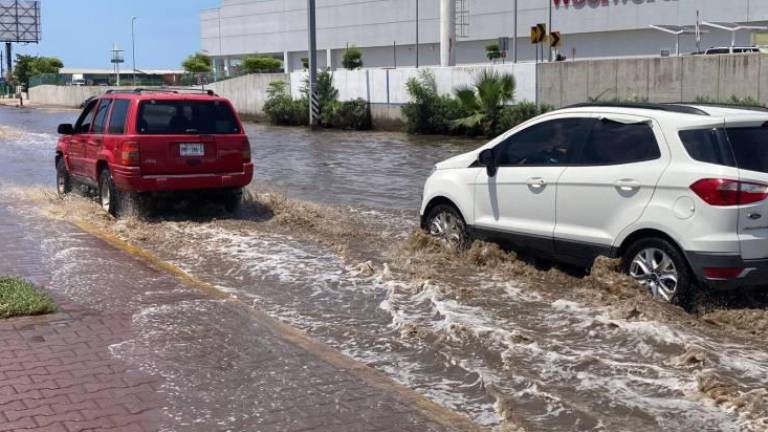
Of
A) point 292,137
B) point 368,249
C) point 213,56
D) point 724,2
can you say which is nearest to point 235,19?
point 213,56

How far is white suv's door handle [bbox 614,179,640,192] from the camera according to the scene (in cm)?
726

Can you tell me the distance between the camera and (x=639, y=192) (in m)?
7.23

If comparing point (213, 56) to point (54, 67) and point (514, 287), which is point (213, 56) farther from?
point (514, 287)

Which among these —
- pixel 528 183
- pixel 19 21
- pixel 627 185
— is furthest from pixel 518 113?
pixel 19 21

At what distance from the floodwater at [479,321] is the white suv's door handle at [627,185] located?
703 millimetres

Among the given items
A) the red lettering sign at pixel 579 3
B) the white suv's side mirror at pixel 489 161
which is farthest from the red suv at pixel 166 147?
the red lettering sign at pixel 579 3

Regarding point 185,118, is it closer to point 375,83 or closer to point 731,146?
point 731,146

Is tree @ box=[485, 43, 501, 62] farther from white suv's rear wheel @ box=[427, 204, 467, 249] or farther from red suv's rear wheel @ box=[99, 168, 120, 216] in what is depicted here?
white suv's rear wheel @ box=[427, 204, 467, 249]

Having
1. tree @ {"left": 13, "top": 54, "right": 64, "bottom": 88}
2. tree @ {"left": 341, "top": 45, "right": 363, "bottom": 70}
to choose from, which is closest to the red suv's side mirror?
tree @ {"left": 341, "top": 45, "right": 363, "bottom": 70}

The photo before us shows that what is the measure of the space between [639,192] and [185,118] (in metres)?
6.72

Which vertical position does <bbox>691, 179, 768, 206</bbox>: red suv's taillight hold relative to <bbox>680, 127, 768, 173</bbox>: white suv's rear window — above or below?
below

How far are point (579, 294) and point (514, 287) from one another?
674mm

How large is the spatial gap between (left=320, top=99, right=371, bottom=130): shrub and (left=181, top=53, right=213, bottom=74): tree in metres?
51.0

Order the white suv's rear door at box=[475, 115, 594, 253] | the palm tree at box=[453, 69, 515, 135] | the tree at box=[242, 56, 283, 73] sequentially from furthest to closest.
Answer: the tree at box=[242, 56, 283, 73] → the palm tree at box=[453, 69, 515, 135] → the white suv's rear door at box=[475, 115, 594, 253]
